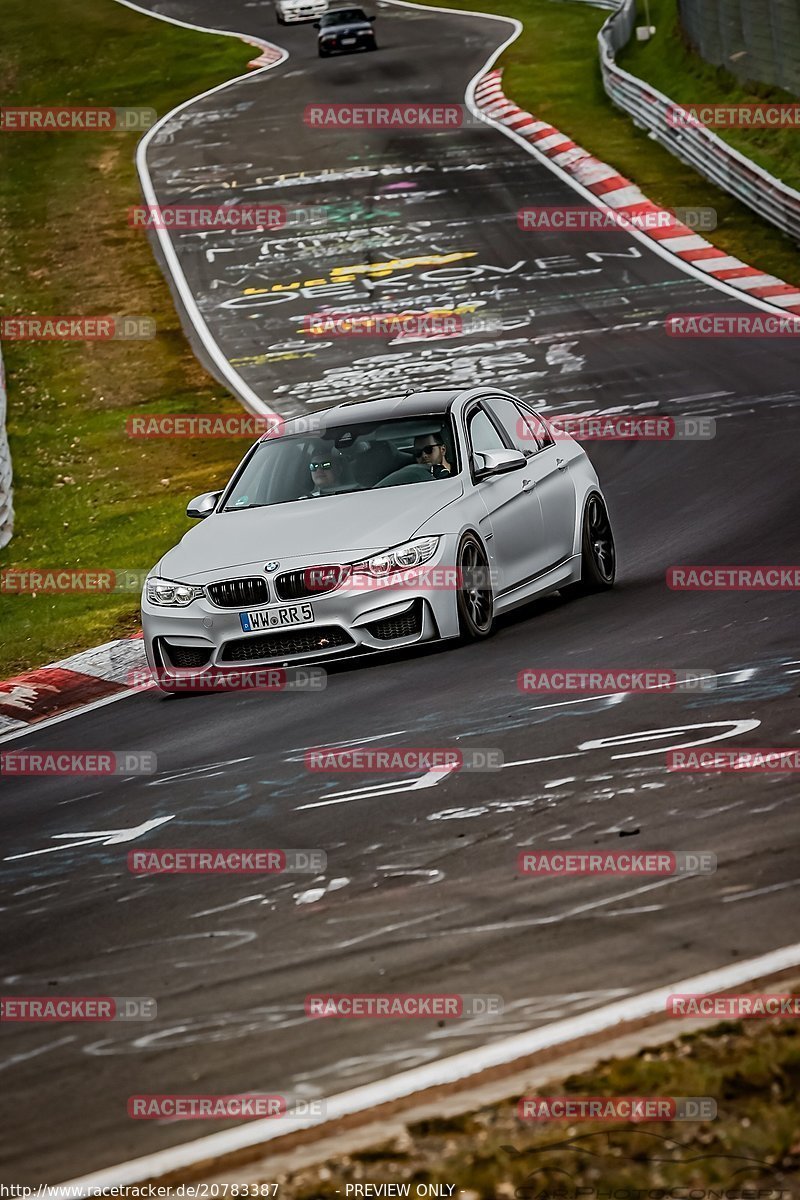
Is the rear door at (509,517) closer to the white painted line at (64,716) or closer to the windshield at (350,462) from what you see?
the windshield at (350,462)

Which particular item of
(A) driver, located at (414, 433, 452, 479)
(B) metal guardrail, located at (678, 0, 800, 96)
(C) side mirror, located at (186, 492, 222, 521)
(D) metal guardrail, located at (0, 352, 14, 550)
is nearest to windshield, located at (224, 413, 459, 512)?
(A) driver, located at (414, 433, 452, 479)

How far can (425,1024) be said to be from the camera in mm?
5242

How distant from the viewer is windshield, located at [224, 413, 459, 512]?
1193 cm

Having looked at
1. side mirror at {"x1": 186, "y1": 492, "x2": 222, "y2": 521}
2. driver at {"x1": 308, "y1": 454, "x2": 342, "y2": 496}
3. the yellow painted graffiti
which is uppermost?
driver at {"x1": 308, "y1": 454, "x2": 342, "y2": 496}

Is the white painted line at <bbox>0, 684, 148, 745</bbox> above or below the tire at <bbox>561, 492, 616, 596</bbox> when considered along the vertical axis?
below

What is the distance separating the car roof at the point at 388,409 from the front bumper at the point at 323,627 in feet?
5.64

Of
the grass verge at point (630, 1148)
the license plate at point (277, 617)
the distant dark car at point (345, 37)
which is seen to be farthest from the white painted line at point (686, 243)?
the grass verge at point (630, 1148)

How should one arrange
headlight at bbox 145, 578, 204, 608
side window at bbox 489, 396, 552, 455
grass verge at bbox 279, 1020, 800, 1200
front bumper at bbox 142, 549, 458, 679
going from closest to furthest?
grass verge at bbox 279, 1020, 800, 1200, front bumper at bbox 142, 549, 458, 679, headlight at bbox 145, 578, 204, 608, side window at bbox 489, 396, 552, 455

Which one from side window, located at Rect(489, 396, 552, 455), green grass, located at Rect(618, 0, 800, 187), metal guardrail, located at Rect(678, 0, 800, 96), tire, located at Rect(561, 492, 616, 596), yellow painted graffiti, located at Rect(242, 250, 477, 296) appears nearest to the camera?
tire, located at Rect(561, 492, 616, 596)

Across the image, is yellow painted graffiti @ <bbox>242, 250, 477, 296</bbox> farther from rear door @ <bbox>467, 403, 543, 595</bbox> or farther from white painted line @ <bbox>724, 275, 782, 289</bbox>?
rear door @ <bbox>467, 403, 543, 595</bbox>

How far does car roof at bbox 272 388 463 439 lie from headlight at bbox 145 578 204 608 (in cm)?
171

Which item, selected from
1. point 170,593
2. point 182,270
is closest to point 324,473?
point 170,593

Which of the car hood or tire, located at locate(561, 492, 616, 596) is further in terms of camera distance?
tire, located at locate(561, 492, 616, 596)

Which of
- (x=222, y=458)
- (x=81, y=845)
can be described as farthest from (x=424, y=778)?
(x=222, y=458)
